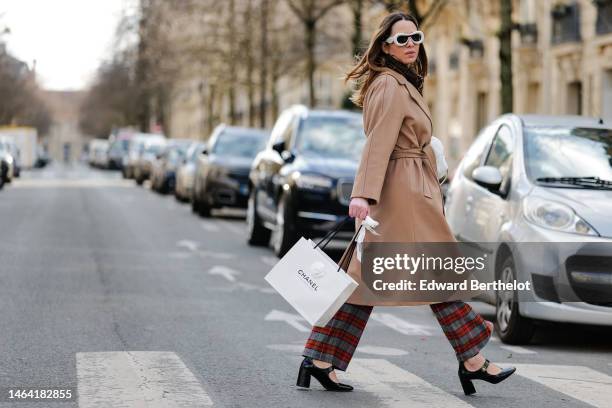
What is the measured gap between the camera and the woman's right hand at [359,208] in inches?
255

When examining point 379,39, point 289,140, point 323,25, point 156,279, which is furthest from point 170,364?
point 323,25

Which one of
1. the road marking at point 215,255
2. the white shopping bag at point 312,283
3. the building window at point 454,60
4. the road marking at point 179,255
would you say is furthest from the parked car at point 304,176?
the building window at point 454,60

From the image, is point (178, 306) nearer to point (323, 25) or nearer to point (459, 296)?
point (459, 296)

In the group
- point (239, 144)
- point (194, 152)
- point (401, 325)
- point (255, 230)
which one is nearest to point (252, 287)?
point (401, 325)

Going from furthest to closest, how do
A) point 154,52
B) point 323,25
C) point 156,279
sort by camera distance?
point 154,52 → point 323,25 → point 156,279

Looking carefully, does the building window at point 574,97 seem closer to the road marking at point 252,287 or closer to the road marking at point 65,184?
the road marking at point 65,184

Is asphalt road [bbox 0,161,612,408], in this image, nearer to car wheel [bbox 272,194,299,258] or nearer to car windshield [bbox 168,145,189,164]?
car wheel [bbox 272,194,299,258]

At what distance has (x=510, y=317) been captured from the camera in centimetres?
917

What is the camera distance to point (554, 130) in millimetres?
10195

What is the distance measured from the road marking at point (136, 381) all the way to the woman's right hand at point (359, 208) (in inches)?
43.9

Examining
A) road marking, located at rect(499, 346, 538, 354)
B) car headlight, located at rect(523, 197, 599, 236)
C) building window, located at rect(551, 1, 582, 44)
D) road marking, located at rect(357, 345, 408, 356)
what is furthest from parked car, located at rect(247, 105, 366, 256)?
building window, located at rect(551, 1, 582, 44)

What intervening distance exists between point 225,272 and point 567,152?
5.17 m

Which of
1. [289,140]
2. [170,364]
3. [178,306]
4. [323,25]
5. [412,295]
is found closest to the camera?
[412,295]

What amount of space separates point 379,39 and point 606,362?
9.41 feet
